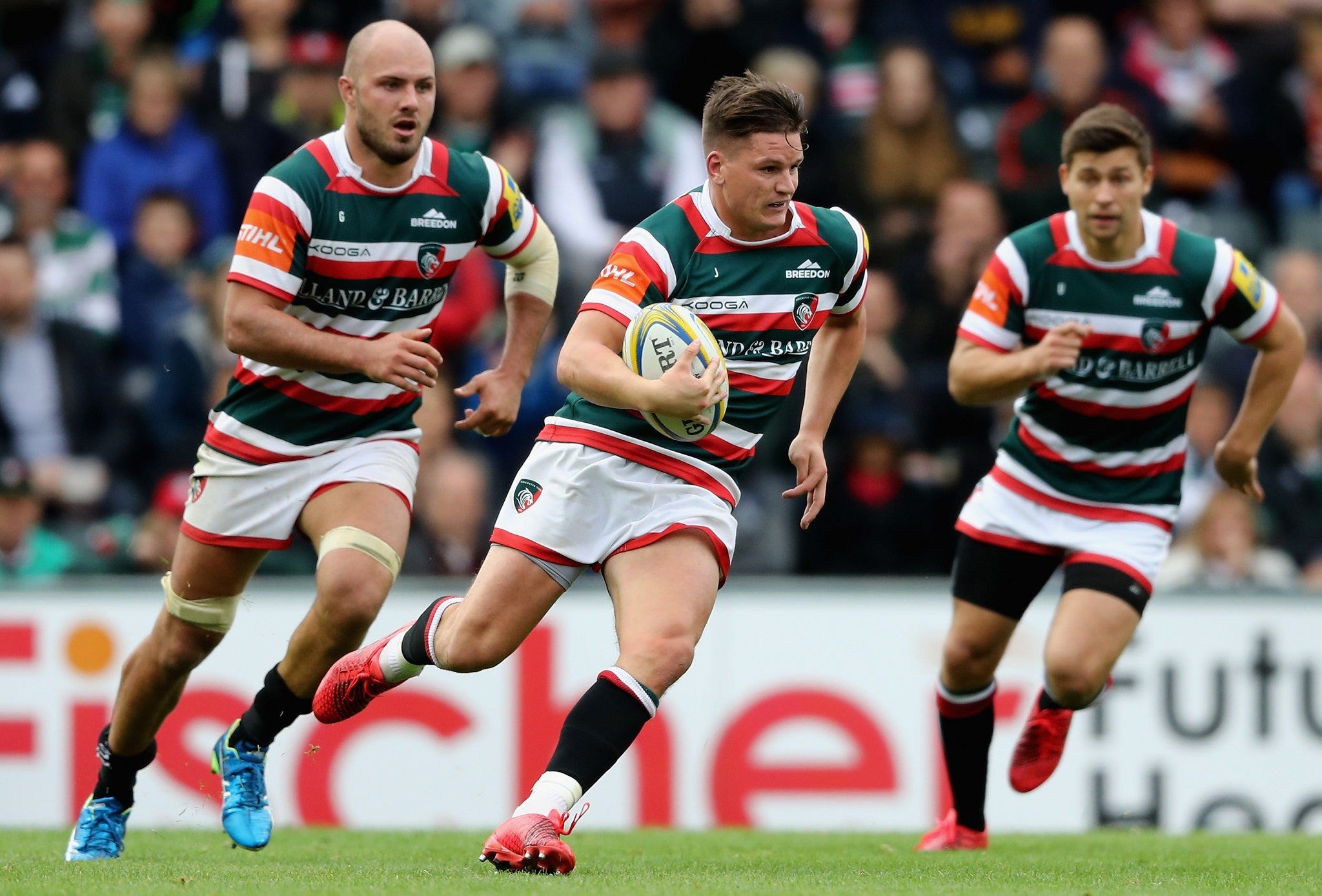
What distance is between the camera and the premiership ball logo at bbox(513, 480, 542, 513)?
6.16 meters

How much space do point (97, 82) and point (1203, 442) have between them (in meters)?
8.37

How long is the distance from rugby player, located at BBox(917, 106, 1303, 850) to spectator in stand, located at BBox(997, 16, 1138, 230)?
16.8 ft

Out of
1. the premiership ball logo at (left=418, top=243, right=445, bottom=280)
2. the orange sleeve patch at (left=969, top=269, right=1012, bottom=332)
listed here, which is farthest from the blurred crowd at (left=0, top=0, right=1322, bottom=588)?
the premiership ball logo at (left=418, top=243, right=445, bottom=280)

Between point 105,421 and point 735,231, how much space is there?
683 cm

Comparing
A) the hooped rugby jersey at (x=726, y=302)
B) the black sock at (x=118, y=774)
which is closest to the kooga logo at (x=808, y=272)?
the hooped rugby jersey at (x=726, y=302)

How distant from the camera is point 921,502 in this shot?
11.1m

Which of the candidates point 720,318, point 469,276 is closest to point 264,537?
point 720,318

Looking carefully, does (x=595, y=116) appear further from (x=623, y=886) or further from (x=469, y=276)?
(x=623, y=886)

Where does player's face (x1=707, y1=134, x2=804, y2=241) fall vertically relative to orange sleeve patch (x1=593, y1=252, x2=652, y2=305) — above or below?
above

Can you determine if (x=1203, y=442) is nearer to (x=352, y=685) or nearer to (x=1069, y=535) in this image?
(x=1069, y=535)

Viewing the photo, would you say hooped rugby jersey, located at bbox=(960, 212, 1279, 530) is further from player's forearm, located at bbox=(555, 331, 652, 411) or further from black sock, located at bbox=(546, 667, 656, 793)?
black sock, located at bbox=(546, 667, 656, 793)

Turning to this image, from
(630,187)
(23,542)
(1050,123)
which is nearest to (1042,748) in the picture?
(630,187)

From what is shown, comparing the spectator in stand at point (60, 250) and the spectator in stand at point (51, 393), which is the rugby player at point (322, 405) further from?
the spectator in stand at point (60, 250)

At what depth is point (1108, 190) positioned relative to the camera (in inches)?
279
